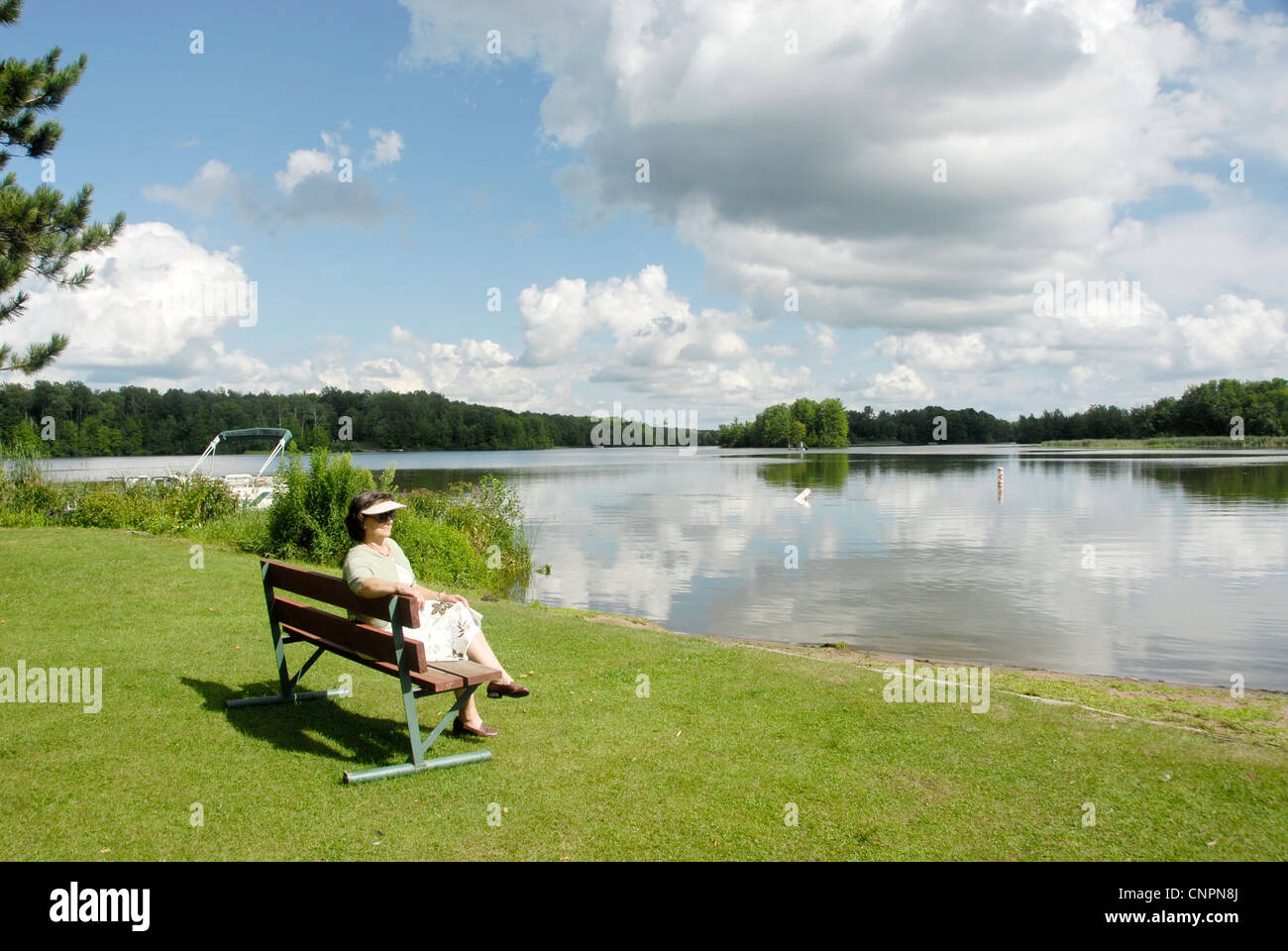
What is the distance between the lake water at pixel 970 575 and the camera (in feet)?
46.1

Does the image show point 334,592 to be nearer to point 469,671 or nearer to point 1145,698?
point 469,671

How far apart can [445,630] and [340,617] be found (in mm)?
807

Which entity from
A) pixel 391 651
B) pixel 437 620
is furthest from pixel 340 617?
pixel 391 651

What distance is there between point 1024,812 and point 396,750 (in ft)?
13.9

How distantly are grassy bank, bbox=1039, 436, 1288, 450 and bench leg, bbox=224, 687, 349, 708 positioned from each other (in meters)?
143

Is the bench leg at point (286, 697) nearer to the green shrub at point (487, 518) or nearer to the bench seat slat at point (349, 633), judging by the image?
the bench seat slat at point (349, 633)

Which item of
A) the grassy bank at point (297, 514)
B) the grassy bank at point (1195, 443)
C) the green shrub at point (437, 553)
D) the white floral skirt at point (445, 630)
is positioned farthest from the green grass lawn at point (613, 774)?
the grassy bank at point (1195, 443)

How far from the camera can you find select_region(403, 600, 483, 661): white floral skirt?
6109 mm

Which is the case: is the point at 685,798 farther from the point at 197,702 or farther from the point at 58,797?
the point at 197,702

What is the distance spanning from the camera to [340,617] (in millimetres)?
6191

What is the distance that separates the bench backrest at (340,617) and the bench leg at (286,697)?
0.61 metres

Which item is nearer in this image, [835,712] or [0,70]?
[835,712]
